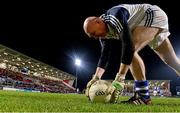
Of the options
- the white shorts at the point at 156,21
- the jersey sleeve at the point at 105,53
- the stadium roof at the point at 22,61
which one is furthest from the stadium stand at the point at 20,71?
the white shorts at the point at 156,21

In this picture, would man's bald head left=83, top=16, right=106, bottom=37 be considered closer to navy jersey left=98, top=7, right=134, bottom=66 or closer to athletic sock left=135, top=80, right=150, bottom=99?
navy jersey left=98, top=7, right=134, bottom=66

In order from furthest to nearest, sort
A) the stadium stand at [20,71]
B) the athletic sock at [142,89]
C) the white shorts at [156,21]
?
1. the stadium stand at [20,71]
2. the athletic sock at [142,89]
3. the white shorts at [156,21]

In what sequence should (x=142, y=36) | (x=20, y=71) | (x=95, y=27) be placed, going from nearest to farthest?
1. (x=95, y=27)
2. (x=142, y=36)
3. (x=20, y=71)

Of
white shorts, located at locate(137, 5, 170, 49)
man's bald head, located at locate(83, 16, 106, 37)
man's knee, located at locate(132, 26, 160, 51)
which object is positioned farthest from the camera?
white shorts, located at locate(137, 5, 170, 49)

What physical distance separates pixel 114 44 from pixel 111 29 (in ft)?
3.61

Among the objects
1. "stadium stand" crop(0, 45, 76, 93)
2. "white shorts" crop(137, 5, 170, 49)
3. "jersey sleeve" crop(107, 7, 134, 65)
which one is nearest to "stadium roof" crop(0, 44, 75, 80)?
"stadium stand" crop(0, 45, 76, 93)

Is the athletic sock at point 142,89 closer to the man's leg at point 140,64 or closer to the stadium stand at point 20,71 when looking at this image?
the man's leg at point 140,64

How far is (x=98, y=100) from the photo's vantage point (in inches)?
236

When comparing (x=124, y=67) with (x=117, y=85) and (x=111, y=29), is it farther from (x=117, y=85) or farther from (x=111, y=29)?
(x=111, y=29)

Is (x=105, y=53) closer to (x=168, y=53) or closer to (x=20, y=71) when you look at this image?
(x=168, y=53)

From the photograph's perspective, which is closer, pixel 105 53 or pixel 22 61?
pixel 105 53

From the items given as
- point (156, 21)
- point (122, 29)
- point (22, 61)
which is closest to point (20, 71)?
point (22, 61)

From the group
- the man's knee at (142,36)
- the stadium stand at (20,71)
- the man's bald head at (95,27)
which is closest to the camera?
the man's bald head at (95,27)

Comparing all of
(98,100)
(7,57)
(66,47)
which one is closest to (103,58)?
(98,100)
